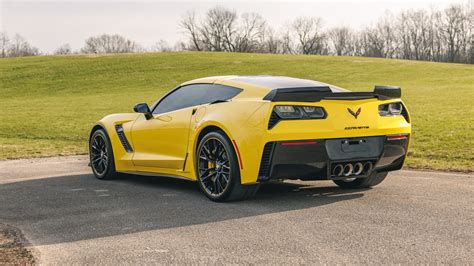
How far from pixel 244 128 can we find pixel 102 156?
3331 mm

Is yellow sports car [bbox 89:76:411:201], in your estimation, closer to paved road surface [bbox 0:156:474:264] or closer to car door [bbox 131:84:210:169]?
car door [bbox 131:84:210:169]

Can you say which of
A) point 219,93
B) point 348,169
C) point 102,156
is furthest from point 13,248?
point 102,156

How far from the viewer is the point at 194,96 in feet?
23.3

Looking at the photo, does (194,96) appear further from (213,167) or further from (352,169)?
(352,169)

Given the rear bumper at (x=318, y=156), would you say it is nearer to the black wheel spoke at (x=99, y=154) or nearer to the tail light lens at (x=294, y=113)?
the tail light lens at (x=294, y=113)

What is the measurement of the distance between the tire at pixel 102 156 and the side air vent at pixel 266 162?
3.16 metres

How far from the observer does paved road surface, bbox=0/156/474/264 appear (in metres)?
4.22

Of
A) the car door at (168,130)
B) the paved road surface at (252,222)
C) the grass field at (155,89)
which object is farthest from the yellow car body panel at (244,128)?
the grass field at (155,89)

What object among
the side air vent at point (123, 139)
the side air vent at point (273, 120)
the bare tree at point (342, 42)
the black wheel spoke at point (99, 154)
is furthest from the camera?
the bare tree at point (342, 42)

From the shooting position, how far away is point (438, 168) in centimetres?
925

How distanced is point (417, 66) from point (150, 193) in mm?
50548

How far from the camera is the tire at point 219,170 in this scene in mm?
6023

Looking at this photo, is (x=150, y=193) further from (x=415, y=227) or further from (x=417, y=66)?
(x=417, y=66)

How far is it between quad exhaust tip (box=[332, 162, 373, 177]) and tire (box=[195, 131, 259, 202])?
0.86 m
